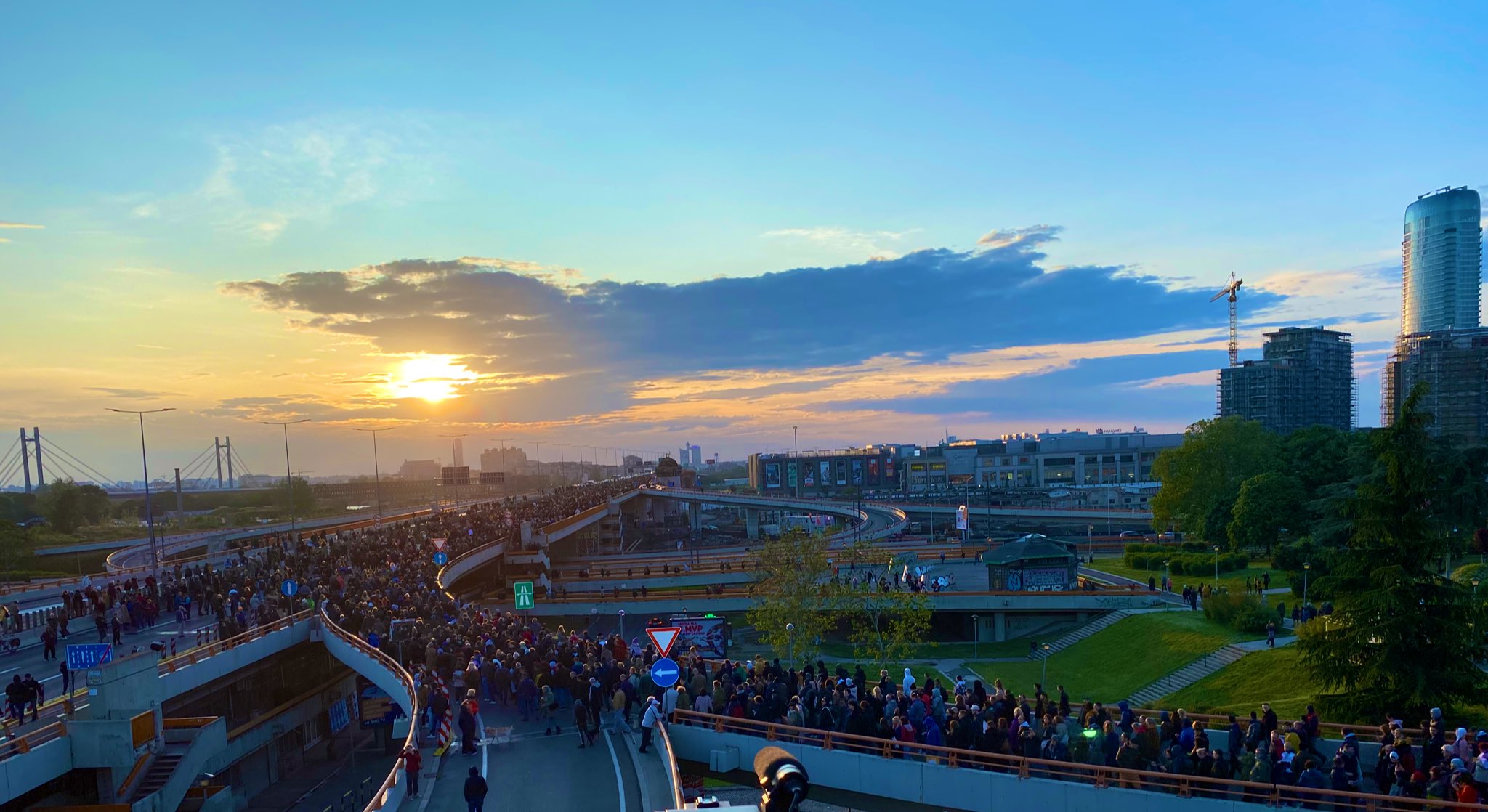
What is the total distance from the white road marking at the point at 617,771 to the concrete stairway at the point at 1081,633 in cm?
2911

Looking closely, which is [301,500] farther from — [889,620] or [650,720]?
[650,720]

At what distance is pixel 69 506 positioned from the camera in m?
104

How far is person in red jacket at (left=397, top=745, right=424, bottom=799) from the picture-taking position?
16.1 meters

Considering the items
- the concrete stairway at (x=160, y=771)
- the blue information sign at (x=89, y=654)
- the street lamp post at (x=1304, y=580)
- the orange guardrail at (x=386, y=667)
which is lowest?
the concrete stairway at (x=160, y=771)

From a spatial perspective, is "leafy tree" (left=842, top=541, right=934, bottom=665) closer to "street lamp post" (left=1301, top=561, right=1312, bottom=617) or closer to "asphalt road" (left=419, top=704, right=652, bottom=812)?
"street lamp post" (left=1301, top=561, right=1312, bottom=617)

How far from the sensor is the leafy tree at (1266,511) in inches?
1905

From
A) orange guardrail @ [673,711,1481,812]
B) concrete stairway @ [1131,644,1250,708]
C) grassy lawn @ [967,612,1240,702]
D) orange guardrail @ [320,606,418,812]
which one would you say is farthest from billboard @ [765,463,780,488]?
orange guardrail @ [673,711,1481,812]

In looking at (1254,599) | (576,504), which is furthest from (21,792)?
(576,504)

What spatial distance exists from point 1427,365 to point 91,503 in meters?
219

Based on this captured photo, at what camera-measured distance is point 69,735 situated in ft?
73.6

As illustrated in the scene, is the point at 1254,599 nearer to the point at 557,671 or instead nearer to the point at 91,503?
the point at 557,671

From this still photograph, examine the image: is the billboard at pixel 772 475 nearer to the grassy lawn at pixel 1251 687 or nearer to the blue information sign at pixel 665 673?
the grassy lawn at pixel 1251 687

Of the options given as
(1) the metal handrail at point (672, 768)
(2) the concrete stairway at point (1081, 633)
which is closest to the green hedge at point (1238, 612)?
(2) the concrete stairway at point (1081, 633)

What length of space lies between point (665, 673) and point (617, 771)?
8.24 ft
